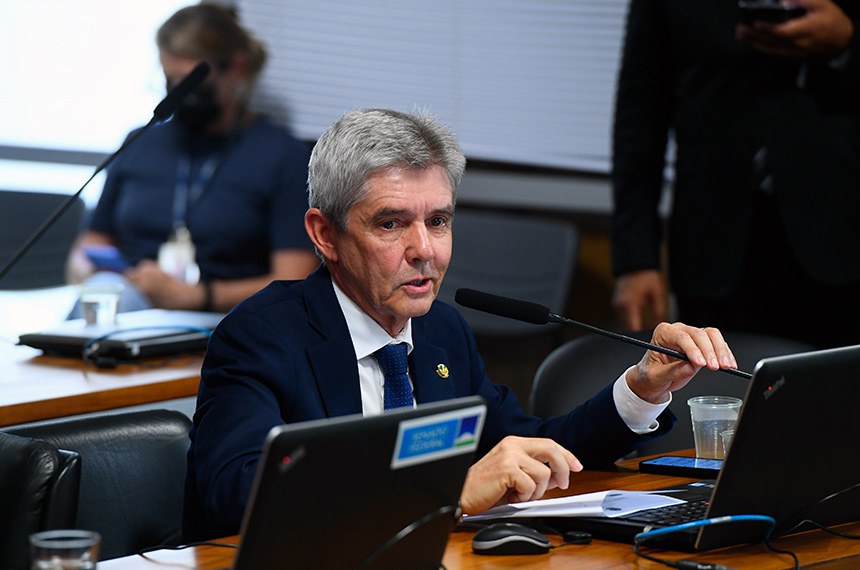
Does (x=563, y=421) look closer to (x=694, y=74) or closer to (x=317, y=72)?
(x=694, y=74)

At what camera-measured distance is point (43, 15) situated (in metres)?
5.50

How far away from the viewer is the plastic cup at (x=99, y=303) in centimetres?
307

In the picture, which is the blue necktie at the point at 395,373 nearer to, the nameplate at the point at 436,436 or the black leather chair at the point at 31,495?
the black leather chair at the point at 31,495

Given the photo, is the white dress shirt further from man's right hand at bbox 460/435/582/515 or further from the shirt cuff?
man's right hand at bbox 460/435/582/515

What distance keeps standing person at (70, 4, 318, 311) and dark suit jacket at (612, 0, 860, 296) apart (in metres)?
1.34

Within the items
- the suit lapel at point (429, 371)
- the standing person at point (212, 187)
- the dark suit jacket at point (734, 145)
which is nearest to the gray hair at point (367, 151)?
the suit lapel at point (429, 371)

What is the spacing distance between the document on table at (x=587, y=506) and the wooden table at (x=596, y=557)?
0.06m

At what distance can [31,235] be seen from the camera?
4477mm

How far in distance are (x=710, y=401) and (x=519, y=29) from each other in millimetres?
2598

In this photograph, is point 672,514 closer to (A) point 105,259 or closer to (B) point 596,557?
(B) point 596,557

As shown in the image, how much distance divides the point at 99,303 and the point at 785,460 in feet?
6.34

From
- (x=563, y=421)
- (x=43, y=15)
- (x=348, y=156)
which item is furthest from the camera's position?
(x=43, y=15)

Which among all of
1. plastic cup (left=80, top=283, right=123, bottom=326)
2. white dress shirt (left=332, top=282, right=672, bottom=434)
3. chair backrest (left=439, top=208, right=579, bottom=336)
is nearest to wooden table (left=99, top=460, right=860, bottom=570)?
white dress shirt (left=332, top=282, right=672, bottom=434)

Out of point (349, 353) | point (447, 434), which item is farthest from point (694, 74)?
point (447, 434)
